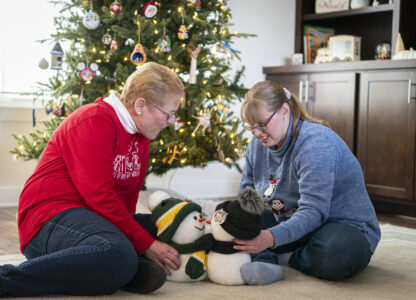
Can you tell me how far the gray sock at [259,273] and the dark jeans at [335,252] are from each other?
116mm

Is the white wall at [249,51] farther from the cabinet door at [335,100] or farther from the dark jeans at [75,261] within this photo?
the dark jeans at [75,261]

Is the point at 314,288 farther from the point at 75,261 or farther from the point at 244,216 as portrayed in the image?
the point at 75,261

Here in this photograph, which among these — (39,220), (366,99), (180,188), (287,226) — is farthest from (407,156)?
(39,220)

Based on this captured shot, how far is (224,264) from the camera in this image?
159 centimetres

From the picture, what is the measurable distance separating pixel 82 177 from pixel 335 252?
0.80 m

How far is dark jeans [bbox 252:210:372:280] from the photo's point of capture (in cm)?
167

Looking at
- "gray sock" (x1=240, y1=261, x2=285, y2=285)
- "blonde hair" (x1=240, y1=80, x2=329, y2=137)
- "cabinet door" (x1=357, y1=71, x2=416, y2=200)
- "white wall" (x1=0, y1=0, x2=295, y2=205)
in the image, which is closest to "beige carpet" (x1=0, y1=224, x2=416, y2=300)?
"gray sock" (x1=240, y1=261, x2=285, y2=285)

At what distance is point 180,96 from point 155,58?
39.3 inches

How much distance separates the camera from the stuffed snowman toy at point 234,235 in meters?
1.50

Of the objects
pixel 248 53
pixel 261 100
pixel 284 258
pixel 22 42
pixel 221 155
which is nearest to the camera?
pixel 261 100

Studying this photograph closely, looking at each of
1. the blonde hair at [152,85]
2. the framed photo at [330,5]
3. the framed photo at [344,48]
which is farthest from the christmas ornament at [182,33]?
the framed photo at [330,5]

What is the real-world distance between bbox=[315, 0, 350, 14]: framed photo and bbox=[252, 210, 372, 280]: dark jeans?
2.47m

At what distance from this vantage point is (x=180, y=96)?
1642 millimetres

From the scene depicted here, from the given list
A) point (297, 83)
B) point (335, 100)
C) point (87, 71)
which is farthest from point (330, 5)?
point (87, 71)
